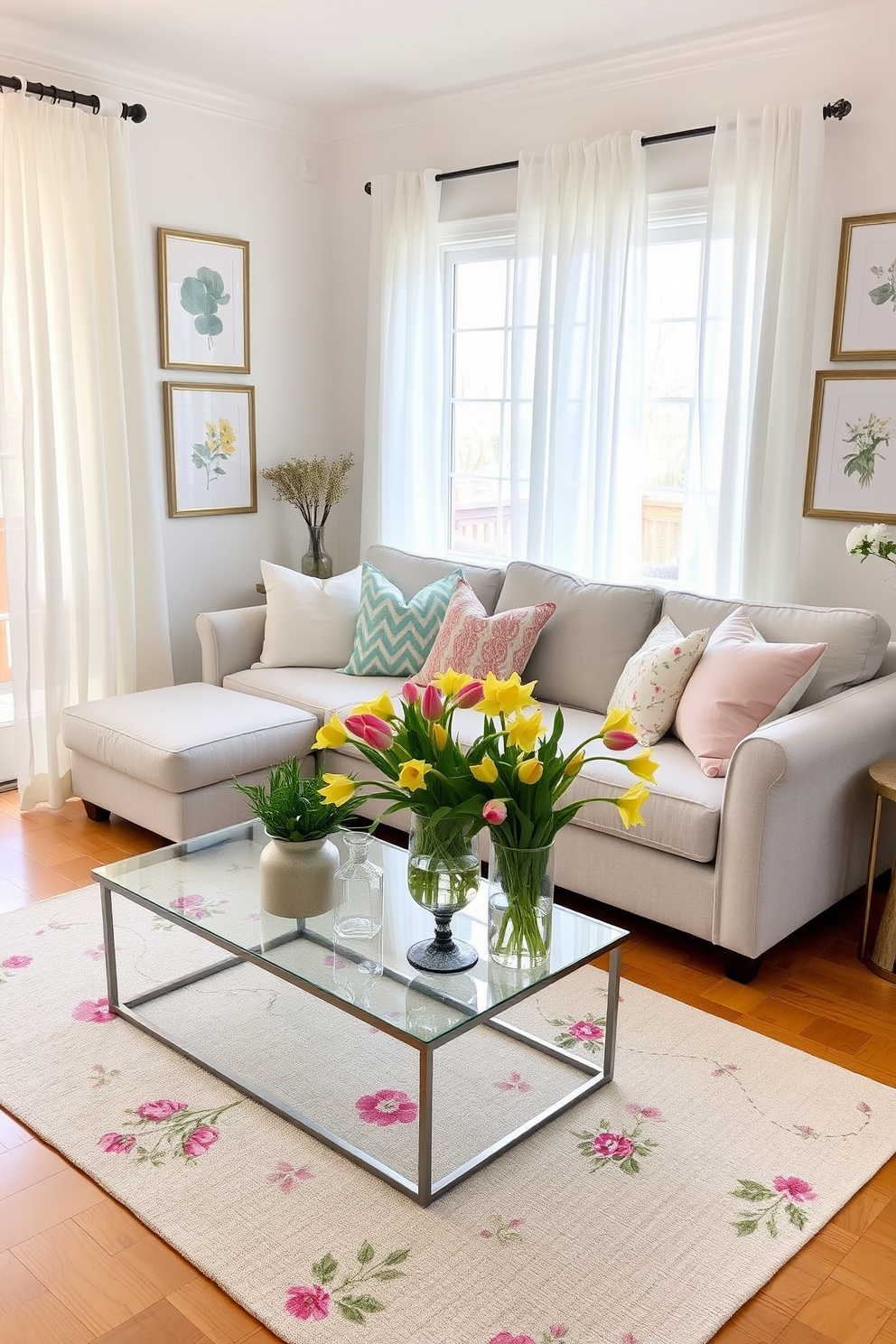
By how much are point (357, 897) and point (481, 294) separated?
10.1 ft

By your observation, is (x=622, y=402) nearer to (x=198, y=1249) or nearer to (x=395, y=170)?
(x=395, y=170)

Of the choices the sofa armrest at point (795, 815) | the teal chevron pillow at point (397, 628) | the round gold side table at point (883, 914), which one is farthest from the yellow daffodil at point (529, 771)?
the teal chevron pillow at point (397, 628)

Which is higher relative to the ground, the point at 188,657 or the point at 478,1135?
the point at 188,657

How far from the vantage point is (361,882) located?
2.37 meters

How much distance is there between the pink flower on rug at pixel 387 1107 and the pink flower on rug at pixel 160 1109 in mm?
374

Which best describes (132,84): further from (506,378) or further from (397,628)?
(397,628)

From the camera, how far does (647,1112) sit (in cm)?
234

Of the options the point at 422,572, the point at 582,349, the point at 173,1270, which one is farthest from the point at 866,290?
the point at 173,1270

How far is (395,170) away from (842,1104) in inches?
157

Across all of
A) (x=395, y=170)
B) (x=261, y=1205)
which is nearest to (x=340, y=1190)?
(x=261, y=1205)

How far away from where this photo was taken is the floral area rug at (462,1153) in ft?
6.03

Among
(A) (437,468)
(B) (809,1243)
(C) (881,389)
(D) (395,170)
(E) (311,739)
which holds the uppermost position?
(D) (395,170)

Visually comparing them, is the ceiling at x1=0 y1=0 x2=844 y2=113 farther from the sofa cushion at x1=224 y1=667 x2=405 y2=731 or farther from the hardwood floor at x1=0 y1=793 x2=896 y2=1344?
the hardwood floor at x1=0 y1=793 x2=896 y2=1344

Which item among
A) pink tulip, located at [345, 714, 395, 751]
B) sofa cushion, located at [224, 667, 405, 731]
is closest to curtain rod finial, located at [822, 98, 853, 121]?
sofa cushion, located at [224, 667, 405, 731]
